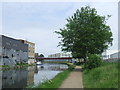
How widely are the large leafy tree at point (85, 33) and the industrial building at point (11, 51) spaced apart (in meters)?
29.9

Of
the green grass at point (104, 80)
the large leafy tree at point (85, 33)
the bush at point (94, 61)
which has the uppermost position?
the large leafy tree at point (85, 33)

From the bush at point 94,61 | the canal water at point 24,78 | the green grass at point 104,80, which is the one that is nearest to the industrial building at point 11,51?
the canal water at point 24,78

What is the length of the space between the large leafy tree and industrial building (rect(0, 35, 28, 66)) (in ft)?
98.2

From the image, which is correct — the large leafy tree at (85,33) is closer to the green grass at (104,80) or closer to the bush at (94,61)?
the bush at (94,61)

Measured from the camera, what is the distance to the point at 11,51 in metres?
70.8

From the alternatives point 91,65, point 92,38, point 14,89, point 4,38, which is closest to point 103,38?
point 92,38

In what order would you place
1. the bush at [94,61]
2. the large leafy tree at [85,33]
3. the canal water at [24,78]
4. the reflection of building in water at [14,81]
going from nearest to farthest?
the reflection of building in water at [14,81] → the canal water at [24,78] → the bush at [94,61] → the large leafy tree at [85,33]

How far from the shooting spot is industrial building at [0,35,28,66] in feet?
202

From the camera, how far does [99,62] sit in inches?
1067

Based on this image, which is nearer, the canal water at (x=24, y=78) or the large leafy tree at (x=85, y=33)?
the canal water at (x=24, y=78)

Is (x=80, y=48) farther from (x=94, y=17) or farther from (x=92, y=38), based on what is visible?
(x=94, y=17)

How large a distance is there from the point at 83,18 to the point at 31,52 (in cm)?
7725

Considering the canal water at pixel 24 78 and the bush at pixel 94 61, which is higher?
the bush at pixel 94 61

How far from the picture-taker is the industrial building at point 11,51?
61.4m
